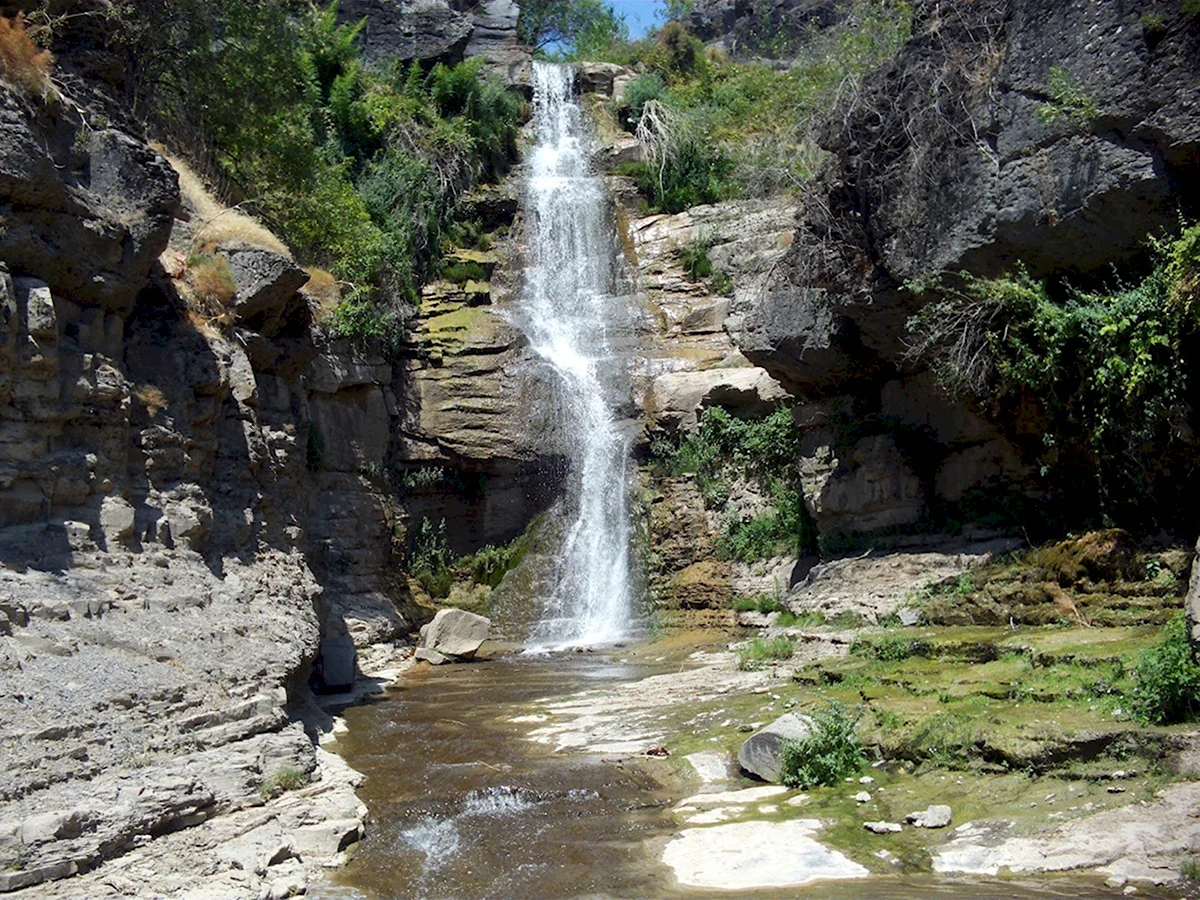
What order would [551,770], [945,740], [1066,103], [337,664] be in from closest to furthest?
1. [945,740]
2. [551,770]
3. [1066,103]
4. [337,664]

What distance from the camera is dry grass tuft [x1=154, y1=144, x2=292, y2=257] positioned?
15125 mm

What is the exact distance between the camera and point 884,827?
24.3 ft

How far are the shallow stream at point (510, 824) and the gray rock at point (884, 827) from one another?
2.34ft

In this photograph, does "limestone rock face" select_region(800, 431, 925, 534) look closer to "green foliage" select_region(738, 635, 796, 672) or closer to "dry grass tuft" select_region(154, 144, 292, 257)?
"green foliage" select_region(738, 635, 796, 672)

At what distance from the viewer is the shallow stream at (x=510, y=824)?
6.80 meters

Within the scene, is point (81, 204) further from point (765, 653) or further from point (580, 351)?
point (580, 351)

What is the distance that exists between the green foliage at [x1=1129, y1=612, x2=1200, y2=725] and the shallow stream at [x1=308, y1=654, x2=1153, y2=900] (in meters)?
2.09

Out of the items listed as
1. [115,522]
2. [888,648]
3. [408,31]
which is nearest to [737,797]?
[888,648]

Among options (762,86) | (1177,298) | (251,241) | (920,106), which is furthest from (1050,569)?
(762,86)

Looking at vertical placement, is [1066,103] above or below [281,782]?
above

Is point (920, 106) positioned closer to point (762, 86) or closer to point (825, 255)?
point (825, 255)

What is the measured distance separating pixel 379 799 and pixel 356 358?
14507 mm

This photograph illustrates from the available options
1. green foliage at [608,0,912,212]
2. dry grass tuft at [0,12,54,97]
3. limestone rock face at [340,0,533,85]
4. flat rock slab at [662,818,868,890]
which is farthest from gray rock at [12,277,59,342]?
limestone rock face at [340,0,533,85]

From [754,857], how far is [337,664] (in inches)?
373
